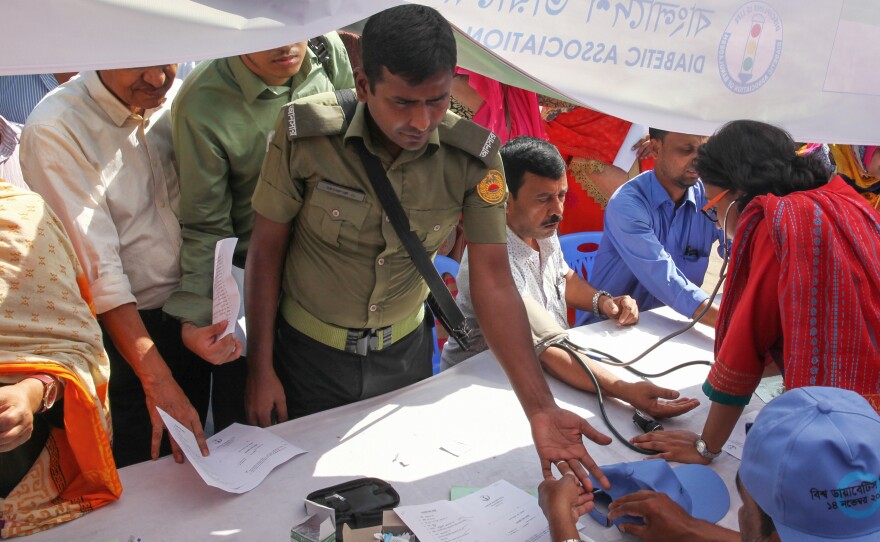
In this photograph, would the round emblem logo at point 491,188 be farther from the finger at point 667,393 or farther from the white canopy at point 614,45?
the finger at point 667,393

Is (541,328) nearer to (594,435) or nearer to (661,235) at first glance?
(594,435)

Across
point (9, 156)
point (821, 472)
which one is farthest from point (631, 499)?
point (9, 156)

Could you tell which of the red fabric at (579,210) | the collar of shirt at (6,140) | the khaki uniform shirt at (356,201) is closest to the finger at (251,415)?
the khaki uniform shirt at (356,201)

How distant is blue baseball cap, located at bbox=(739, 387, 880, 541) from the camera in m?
1.15

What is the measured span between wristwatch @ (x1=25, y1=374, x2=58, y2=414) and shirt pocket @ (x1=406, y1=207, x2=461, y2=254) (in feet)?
2.82

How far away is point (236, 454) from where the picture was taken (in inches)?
69.6

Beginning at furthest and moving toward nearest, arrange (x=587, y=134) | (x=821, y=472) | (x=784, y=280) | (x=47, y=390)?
(x=587, y=134), (x=784, y=280), (x=47, y=390), (x=821, y=472)

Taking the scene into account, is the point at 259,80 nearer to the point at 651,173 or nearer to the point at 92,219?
the point at 92,219

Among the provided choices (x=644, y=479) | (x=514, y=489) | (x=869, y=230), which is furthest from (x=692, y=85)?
(x=514, y=489)

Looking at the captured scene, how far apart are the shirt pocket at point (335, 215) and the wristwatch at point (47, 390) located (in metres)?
0.68

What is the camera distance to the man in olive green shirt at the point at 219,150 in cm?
185

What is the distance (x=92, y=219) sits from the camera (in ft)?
5.59

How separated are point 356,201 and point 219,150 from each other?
0.38 m

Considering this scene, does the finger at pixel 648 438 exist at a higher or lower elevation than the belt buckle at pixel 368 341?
lower
